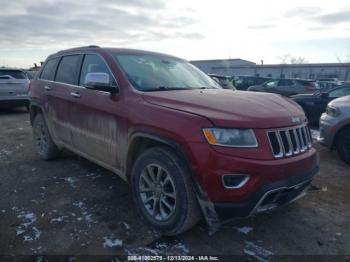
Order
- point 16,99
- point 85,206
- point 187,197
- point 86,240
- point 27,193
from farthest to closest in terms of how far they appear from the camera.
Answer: point 16,99
point 27,193
point 85,206
point 86,240
point 187,197

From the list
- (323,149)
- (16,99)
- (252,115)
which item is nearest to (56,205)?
(252,115)

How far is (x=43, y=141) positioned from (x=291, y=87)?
13.6 metres

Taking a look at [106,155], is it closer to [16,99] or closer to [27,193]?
[27,193]

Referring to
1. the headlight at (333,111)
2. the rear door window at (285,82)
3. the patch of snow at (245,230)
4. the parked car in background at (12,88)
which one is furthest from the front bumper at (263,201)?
the rear door window at (285,82)

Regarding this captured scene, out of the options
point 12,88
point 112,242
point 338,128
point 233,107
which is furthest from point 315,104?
point 12,88

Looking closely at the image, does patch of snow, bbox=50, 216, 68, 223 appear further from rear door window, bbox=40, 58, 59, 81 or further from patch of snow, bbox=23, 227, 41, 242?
rear door window, bbox=40, 58, 59, 81

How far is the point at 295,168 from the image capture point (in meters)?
2.97

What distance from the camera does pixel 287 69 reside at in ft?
162

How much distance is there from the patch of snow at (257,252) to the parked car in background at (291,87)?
46.2 feet

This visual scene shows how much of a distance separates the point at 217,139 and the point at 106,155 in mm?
1668

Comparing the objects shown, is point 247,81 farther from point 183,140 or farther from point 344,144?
point 183,140

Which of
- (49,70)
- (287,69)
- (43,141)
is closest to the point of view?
(49,70)

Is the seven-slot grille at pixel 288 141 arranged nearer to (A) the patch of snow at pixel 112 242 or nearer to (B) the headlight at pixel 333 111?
(A) the patch of snow at pixel 112 242

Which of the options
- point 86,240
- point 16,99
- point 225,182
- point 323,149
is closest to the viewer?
point 225,182
